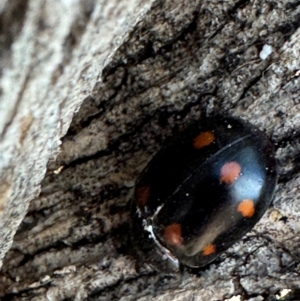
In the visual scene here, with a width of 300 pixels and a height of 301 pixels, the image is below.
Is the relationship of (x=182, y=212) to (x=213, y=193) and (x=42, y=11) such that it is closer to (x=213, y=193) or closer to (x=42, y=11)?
(x=213, y=193)

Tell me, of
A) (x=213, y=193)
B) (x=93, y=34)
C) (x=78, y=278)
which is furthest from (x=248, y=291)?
(x=93, y=34)

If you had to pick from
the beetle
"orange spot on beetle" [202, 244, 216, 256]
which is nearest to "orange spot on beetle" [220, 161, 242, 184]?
the beetle

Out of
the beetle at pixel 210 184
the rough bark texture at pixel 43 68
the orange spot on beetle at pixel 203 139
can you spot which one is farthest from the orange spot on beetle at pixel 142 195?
the rough bark texture at pixel 43 68

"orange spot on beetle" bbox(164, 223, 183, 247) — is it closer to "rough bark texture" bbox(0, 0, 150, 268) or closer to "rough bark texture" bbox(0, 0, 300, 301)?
"rough bark texture" bbox(0, 0, 300, 301)

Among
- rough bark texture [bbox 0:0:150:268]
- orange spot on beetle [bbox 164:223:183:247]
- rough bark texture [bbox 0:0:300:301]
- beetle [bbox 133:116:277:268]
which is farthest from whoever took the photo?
orange spot on beetle [bbox 164:223:183:247]

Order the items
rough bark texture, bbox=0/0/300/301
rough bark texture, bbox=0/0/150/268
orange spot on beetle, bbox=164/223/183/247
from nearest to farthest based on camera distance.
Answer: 1. rough bark texture, bbox=0/0/150/268
2. rough bark texture, bbox=0/0/300/301
3. orange spot on beetle, bbox=164/223/183/247
